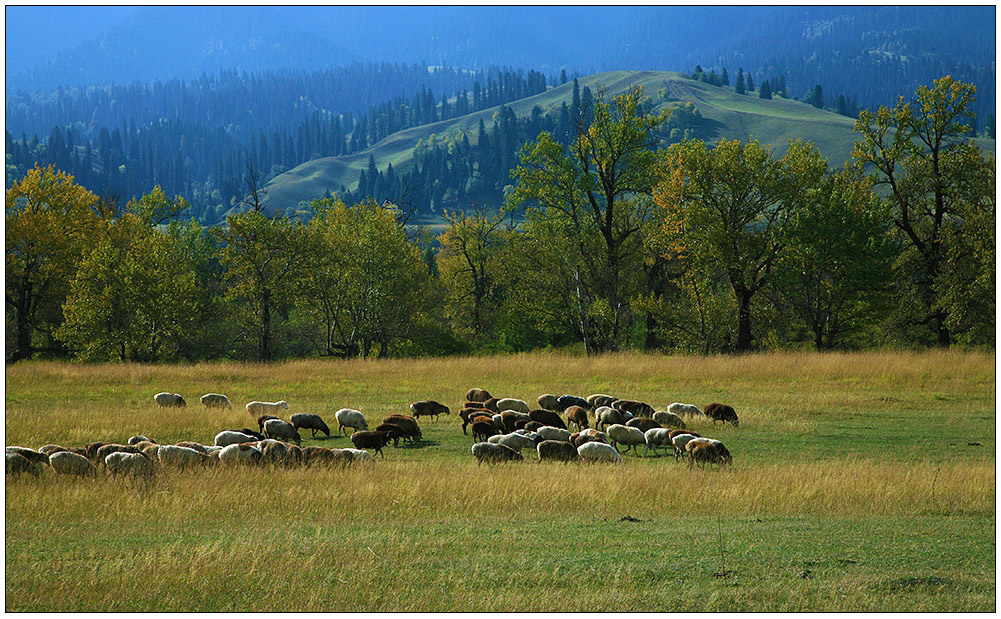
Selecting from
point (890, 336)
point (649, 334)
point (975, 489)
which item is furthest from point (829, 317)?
point (975, 489)

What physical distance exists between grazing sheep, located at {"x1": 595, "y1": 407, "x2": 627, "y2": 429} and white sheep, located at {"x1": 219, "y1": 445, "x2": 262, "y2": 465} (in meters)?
9.50

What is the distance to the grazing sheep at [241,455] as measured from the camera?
14.9 metres

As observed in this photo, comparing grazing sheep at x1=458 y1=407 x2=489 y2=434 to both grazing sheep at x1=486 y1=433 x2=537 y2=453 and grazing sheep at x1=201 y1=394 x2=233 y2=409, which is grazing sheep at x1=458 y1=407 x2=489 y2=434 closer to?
grazing sheep at x1=486 y1=433 x2=537 y2=453

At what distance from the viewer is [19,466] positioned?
523 inches

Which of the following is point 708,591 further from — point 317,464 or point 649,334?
point 649,334

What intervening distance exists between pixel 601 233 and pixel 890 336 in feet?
63.4

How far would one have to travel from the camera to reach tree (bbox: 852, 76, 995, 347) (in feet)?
146

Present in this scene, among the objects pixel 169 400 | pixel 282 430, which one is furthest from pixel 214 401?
pixel 282 430

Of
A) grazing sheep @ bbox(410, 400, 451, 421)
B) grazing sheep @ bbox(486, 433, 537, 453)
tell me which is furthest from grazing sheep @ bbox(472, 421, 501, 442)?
grazing sheep @ bbox(410, 400, 451, 421)

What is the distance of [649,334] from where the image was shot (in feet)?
173

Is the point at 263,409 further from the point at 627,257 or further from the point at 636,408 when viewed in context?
the point at 627,257

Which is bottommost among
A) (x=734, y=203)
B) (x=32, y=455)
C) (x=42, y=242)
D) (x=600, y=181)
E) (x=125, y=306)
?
(x=32, y=455)

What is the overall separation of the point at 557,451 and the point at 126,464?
824 cm

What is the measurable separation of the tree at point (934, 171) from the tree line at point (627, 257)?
0.12 metres
